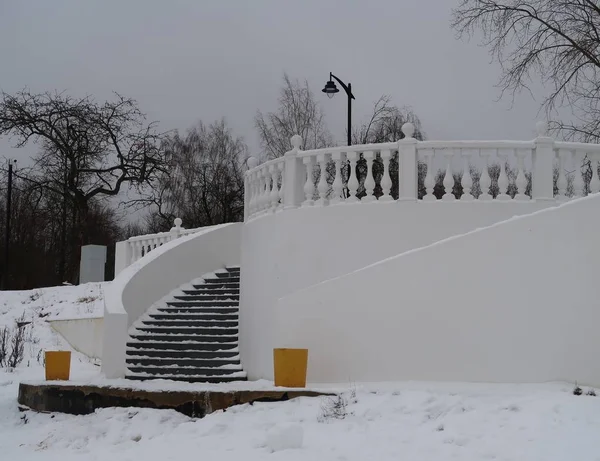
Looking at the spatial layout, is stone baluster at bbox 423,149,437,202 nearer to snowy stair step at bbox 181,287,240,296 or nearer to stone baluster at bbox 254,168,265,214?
stone baluster at bbox 254,168,265,214

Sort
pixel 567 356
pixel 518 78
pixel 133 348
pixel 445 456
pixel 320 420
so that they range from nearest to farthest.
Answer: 1. pixel 445 456
2. pixel 320 420
3. pixel 567 356
4. pixel 133 348
5. pixel 518 78

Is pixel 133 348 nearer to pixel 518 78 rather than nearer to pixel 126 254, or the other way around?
pixel 126 254

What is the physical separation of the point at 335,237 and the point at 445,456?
463cm

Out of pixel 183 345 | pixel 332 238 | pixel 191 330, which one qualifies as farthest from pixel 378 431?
pixel 191 330

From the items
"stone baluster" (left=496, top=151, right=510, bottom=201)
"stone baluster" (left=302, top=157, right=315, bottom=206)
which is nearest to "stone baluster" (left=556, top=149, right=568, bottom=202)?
"stone baluster" (left=496, top=151, right=510, bottom=201)

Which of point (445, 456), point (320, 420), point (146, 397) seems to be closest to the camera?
point (445, 456)

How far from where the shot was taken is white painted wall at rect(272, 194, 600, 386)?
8.13m

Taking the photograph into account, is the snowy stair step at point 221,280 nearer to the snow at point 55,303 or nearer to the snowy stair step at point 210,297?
the snowy stair step at point 210,297

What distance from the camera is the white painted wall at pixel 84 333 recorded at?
15531 mm

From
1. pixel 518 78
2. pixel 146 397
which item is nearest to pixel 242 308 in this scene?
pixel 146 397

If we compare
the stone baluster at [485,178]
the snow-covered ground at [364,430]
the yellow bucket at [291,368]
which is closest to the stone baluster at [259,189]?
the stone baluster at [485,178]

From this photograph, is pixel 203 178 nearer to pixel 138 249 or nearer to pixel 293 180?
pixel 138 249

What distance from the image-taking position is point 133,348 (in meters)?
12.3

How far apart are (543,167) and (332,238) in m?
2.68
